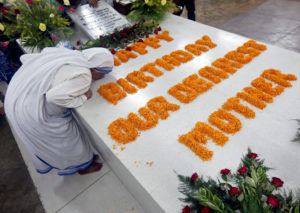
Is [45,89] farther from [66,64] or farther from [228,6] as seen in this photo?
[228,6]

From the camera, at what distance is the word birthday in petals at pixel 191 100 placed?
1275 mm

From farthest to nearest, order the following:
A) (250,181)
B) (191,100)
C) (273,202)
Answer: (191,100) → (250,181) → (273,202)

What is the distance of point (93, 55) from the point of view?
155cm

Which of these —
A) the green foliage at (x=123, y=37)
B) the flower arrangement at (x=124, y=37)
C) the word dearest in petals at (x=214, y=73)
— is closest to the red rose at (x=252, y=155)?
the word dearest in petals at (x=214, y=73)

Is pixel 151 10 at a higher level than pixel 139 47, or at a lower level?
higher

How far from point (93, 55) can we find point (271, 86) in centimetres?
144

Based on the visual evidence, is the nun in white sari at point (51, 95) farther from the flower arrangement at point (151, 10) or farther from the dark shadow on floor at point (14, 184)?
the flower arrangement at point (151, 10)

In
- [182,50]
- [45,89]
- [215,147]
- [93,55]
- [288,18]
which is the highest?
[93,55]

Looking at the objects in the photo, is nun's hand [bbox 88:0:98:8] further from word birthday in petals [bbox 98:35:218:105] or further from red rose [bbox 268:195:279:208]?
red rose [bbox 268:195:279:208]

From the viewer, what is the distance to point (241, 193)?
0.91m

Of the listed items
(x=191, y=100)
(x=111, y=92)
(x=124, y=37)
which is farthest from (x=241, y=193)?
(x=124, y=37)

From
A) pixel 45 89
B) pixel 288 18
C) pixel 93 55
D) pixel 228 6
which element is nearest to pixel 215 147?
pixel 93 55

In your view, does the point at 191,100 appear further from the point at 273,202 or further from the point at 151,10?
the point at 151,10

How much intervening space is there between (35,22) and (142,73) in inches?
49.7
